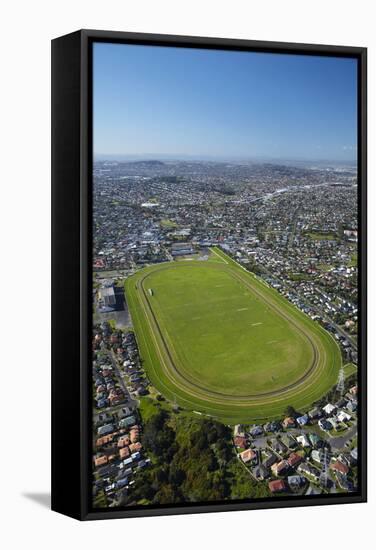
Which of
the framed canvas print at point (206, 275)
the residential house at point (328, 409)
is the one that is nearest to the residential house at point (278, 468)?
the framed canvas print at point (206, 275)


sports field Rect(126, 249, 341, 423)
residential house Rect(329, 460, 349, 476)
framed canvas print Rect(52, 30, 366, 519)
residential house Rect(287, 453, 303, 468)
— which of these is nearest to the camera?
framed canvas print Rect(52, 30, 366, 519)

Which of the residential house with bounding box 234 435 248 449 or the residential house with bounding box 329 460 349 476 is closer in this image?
the residential house with bounding box 234 435 248 449

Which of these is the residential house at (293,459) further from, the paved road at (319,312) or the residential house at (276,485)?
the paved road at (319,312)

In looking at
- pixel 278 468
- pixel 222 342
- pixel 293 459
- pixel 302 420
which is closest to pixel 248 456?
pixel 278 468

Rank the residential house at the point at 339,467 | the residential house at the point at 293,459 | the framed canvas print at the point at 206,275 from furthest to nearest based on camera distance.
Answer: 1. the residential house at the point at 339,467
2. the residential house at the point at 293,459
3. the framed canvas print at the point at 206,275

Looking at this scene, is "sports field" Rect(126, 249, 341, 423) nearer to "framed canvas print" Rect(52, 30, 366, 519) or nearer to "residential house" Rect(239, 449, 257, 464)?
"framed canvas print" Rect(52, 30, 366, 519)

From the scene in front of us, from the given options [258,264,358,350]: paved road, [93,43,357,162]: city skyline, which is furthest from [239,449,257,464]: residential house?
[93,43,357,162]: city skyline
